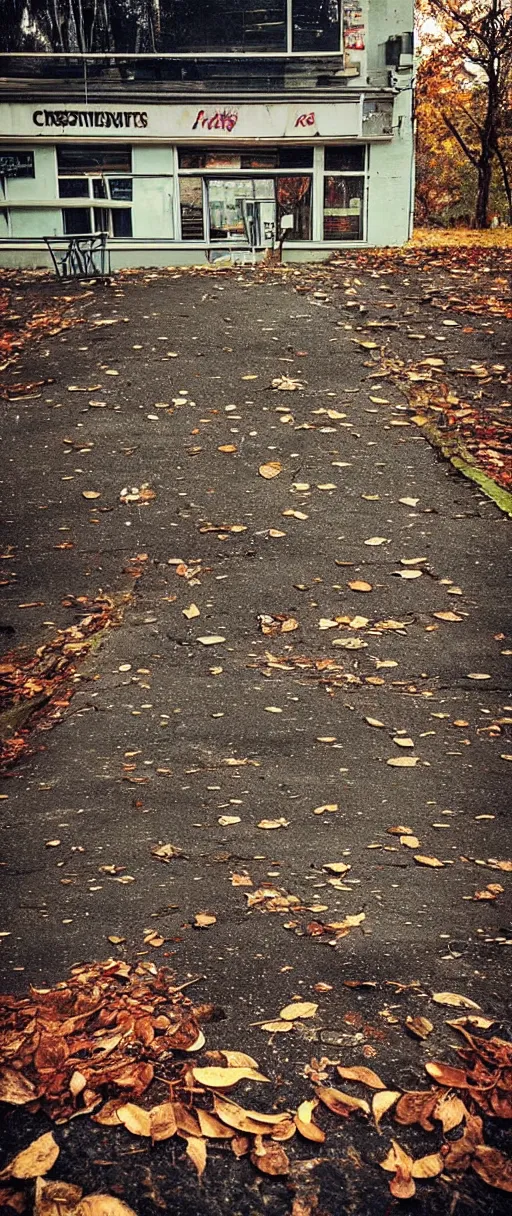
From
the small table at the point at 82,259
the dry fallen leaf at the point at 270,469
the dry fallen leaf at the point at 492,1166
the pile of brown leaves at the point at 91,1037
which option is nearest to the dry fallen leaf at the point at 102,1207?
the pile of brown leaves at the point at 91,1037

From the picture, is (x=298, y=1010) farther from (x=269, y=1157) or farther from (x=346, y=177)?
(x=346, y=177)

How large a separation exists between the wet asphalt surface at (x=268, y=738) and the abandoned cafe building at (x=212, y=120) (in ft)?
45.1

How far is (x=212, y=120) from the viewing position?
21.9m

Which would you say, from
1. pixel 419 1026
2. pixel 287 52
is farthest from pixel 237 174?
pixel 419 1026

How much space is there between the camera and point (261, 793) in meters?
4.21

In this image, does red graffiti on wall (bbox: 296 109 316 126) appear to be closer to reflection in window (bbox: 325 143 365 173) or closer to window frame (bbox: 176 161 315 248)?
reflection in window (bbox: 325 143 365 173)

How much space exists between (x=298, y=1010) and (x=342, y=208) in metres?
22.3

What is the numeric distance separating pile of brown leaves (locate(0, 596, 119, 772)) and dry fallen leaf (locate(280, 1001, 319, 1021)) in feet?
7.02

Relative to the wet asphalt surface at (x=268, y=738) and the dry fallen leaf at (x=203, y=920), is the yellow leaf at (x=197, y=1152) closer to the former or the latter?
the wet asphalt surface at (x=268, y=738)

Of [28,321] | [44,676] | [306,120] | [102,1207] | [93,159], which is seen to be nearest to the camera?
[102,1207]

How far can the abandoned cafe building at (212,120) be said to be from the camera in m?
21.7

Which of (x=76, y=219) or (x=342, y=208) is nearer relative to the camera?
(x=76, y=219)

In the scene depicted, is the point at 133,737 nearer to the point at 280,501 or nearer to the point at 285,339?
the point at 280,501

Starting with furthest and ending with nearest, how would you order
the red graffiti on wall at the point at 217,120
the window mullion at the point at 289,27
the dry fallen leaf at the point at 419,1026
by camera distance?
the red graffiti on wall at the point at 217,120 < the window mullion at the point at 289,27 < the dry fallen leaf at the point at 419,1026
